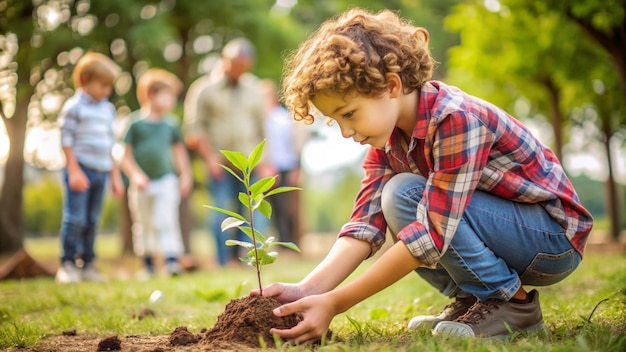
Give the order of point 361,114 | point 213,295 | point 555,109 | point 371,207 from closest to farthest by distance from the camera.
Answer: point 361,114 < point 371,207 < point 213,295 < point 555,109

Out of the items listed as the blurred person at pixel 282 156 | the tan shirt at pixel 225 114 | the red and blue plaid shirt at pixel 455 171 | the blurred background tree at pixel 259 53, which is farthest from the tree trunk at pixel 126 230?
the red and blue plaid shirt at pixel 455 171

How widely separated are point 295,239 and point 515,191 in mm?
7904

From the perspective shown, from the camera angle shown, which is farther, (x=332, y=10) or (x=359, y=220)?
(x=332, y=10)

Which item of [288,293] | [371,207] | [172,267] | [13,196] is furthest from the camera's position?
[13,196]

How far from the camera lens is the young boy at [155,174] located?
650cm

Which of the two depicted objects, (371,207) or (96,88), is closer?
(371,207)

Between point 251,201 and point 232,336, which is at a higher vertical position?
point 251,201

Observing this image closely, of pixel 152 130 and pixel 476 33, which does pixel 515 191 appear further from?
pixel 476 33

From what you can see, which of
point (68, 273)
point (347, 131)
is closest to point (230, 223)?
point (347, 131)

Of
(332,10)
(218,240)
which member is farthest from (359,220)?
(332,10)

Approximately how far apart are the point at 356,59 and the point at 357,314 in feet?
4.79

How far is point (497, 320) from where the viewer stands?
2.23 m

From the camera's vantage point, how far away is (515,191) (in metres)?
2.26

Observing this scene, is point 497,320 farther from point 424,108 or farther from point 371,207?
point 424,108
